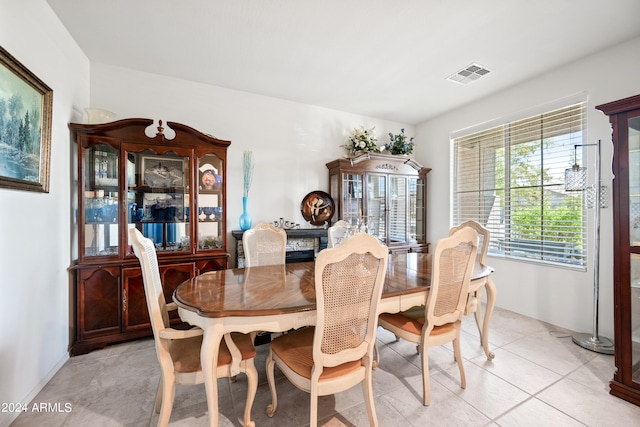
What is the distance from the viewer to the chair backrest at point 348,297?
1.25m

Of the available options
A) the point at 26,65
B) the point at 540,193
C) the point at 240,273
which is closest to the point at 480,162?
the point at 540,193

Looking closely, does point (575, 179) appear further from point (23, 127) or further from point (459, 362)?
point (23, 127)

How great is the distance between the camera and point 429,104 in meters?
3.93

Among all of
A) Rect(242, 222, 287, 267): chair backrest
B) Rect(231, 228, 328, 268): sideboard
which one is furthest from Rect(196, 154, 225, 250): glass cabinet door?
Rect(242, 222, 287, 267): chair backrest

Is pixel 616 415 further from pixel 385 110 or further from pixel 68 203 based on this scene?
pixel 68 203


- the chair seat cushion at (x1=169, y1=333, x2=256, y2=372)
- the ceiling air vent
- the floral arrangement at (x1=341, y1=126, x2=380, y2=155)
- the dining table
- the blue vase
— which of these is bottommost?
the chair seat cushion at (x1=169, y1=333, x2=256, y2=372)

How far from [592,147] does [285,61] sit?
3.32 meters

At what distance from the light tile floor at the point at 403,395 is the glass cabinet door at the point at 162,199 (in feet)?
3.57

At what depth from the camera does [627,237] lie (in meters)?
1.85

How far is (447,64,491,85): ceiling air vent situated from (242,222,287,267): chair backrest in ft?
8.86

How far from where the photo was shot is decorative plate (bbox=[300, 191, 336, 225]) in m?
3.85

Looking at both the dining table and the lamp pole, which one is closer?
the dining table

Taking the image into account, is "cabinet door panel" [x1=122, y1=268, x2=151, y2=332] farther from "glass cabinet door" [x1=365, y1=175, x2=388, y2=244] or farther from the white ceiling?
"glass cabinet door" [x1=365, y1=175, x2=388, y2=244]

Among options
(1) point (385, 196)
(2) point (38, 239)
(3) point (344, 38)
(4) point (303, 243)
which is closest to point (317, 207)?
(4) point (303, 243)
